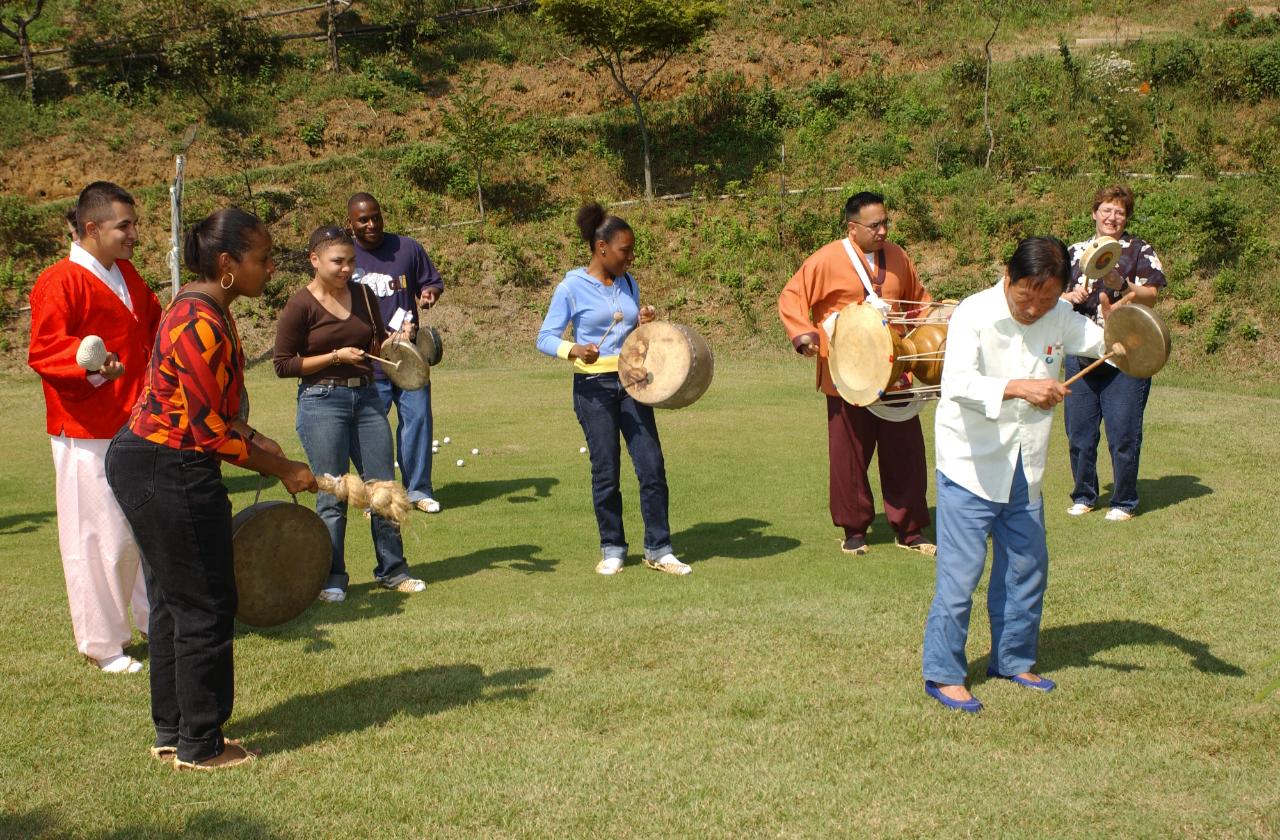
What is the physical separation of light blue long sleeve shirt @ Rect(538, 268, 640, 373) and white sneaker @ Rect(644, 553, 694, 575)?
54.0 inches

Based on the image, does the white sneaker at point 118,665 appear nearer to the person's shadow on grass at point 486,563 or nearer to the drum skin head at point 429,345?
the person's shadow on grass at point 486,563

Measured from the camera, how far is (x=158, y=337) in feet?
14.8

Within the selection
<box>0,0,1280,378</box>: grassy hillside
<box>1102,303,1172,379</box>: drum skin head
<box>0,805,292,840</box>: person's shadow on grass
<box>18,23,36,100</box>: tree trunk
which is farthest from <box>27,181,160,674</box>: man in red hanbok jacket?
<box>18,23,36,100</box>: tree trunk

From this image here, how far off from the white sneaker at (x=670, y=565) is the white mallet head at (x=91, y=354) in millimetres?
3769

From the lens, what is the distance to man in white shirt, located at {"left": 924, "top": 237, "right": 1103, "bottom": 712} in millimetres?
5188

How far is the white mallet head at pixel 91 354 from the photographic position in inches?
229

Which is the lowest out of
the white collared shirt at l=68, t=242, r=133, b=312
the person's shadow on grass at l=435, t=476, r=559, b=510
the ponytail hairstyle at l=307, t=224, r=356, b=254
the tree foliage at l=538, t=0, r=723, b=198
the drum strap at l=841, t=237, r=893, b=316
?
the person's shadow on grass at l=435, t=476, r=559, b=510

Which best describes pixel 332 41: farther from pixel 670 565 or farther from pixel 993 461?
pixel 993 461

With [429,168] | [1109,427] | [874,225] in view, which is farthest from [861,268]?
[429,168]

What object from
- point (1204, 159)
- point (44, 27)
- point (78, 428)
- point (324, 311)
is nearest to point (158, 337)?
point (78, 428)

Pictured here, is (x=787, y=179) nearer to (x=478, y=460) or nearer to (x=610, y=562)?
(x=478, y=460)

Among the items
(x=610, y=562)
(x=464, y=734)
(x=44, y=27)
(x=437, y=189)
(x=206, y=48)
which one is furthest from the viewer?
(x=44, y=27)

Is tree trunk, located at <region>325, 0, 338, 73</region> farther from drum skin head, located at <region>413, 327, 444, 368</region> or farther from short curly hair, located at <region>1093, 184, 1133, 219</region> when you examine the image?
short curly hair, located at <region>1093, 184, 1133, 219</region>

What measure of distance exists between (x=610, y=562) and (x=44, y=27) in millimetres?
38065
